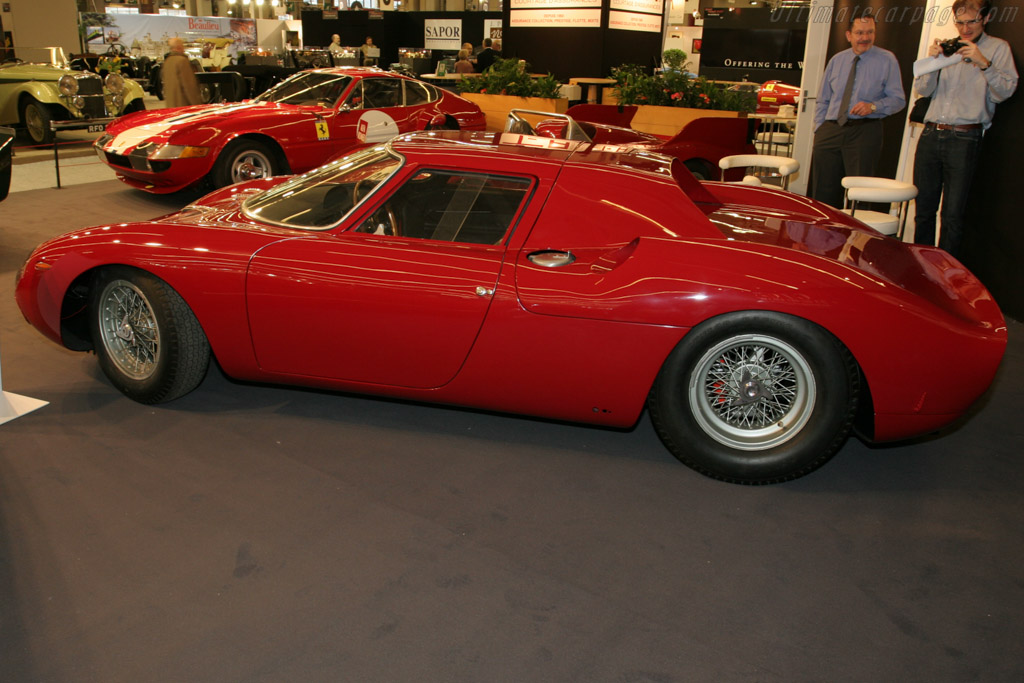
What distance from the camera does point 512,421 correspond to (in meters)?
3.57

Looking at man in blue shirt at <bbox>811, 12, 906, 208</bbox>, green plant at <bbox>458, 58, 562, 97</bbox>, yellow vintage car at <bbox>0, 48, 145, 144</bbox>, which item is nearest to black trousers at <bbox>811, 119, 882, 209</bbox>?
man in blue shirt at <bbox>811, 12, 906, 208</bbox>

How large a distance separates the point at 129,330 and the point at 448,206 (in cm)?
155

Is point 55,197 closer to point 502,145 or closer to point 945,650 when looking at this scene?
point 502,145

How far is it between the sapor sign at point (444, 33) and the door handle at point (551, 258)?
955 inches

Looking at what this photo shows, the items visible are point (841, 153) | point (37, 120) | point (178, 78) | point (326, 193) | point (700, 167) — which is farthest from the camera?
point (37, 120)

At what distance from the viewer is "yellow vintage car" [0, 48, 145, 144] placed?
35.5 ft

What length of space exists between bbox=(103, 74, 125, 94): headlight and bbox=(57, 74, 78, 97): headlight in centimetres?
77

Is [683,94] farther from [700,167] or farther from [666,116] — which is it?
[700,167]

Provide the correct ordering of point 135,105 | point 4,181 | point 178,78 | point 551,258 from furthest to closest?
point 135,105
point 178,78
point 4,181
point 551,258

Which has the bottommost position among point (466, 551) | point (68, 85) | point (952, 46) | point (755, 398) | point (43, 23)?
point (466, 551)

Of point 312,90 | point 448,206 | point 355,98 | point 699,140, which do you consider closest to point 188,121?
point 312,90

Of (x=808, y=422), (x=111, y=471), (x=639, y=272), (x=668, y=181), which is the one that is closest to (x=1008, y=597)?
(x=808, y=422)

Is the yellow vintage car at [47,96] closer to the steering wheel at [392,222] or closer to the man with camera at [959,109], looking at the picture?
the steering wheel at [392,222]

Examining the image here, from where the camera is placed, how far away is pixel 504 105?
12227 mm
